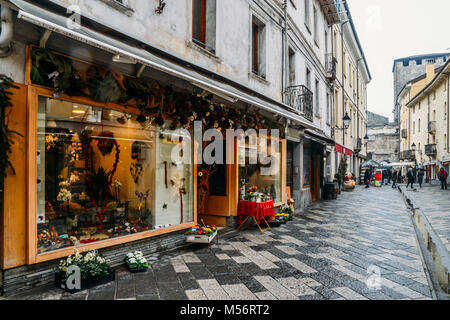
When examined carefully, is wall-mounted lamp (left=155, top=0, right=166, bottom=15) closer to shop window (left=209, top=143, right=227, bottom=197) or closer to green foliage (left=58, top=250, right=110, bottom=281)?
shop window (left=209, top=143, right=227, bottom=197)

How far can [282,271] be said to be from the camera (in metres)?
4.63

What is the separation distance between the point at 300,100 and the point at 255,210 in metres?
5.91

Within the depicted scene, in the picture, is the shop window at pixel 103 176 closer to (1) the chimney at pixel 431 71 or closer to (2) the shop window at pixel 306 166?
(2) the shop window at pixel 306 166

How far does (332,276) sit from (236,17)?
6649 mm

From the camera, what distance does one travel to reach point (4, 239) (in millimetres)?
3475

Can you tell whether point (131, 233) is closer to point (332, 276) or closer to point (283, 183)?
point (332, 276)

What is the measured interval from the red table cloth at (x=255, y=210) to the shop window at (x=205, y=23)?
12.9 feet

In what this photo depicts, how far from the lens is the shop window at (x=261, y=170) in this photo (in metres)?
8.55

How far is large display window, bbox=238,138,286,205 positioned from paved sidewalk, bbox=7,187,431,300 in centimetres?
193

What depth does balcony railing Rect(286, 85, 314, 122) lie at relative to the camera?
36.8 ft

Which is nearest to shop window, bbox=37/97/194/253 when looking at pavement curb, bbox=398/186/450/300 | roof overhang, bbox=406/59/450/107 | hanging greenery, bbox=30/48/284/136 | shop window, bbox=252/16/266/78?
hanging greenery, bbox=30/48/284/136

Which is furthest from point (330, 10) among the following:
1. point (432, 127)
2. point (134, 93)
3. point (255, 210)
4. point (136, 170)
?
point (432, 127)
